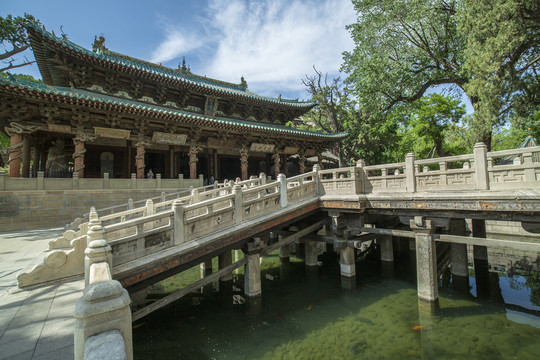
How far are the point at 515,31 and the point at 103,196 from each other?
18.1 m

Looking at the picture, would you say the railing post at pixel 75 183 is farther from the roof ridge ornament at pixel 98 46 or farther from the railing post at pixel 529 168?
the railing post at pixel 529 168

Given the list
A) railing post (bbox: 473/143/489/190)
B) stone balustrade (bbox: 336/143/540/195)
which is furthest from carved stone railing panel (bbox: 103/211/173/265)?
railing post (bbox: 473/143/489/190)

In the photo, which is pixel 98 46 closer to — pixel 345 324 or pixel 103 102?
pixel 103 102

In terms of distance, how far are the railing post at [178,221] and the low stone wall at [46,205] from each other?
7109 millimetres

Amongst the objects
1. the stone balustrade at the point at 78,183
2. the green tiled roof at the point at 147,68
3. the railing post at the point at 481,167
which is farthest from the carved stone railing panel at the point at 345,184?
the green tiled roof at the point at 147,68

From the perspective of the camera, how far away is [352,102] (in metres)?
24.7

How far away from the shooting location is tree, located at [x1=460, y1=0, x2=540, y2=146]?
9.94m

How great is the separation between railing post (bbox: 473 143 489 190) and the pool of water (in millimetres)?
3395

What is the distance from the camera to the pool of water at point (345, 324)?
5.24 meters

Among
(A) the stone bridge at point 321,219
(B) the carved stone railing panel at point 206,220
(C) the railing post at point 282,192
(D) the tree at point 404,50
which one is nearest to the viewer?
(A) the stone bridge at point 321,219

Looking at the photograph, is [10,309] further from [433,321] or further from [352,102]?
[352,102]

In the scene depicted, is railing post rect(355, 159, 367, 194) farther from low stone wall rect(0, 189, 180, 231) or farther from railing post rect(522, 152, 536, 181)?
low stone wall rect(0, 189, 180, 231)

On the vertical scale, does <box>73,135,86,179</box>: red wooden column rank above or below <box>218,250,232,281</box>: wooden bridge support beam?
above

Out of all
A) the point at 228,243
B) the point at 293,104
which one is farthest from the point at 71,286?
the point at 293,104
